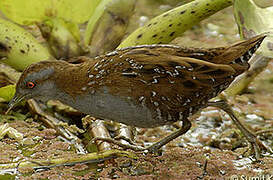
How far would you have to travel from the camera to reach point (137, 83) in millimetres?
2377

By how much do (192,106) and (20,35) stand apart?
4.23ft

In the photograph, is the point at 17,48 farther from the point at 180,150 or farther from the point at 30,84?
the point at 180,150

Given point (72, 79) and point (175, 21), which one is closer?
point (72, 79)

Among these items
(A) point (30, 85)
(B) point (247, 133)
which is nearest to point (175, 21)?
(B) point (247, 133)

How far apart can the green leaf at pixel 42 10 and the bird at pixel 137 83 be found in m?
0.77

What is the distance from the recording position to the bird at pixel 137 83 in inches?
94.0

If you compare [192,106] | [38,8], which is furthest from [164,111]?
[38,8]

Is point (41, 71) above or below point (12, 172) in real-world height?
above

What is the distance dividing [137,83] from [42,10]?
1086 mm

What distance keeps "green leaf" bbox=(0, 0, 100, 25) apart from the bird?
77cm

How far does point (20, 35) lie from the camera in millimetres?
3168

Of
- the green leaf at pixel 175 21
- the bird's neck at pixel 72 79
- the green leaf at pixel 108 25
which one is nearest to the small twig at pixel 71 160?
the bird's neck at pixel 72 79

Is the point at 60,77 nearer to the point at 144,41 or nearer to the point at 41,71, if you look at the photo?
the point at 41,71

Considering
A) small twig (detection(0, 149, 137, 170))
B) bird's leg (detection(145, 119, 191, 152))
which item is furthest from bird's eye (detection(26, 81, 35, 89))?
bird's leg (detection(145, 119, 191, 152))
